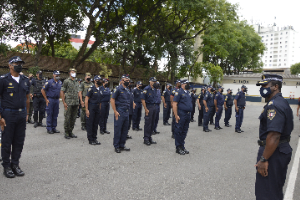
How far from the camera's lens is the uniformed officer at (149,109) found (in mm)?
7008

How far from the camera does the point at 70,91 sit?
23.5 ft

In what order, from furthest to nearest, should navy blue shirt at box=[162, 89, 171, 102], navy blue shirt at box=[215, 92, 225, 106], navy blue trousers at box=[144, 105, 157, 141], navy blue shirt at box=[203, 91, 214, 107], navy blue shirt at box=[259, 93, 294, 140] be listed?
navy blue shirt at box=[162, 89, 171, 102] → navy blue shirt at box=[215, 92, 225, 106] → navy blue shirt at box=[203, 91, 214, 107] → navy blue trousers at box=[144, 105, 157, 141] → navy blue shirt at box=[259, 93, 294, 140]

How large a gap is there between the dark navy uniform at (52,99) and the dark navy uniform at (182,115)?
3.93 metres

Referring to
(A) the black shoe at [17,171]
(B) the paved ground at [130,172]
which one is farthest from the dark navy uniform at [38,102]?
(A) the black shoe at [17,171]

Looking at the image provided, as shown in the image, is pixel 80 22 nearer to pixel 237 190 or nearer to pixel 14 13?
pixel 14 13

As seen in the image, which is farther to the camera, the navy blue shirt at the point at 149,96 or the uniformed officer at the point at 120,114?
the navy blue shirt at the point at 149,96

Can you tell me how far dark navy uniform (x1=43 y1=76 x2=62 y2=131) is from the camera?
753cm

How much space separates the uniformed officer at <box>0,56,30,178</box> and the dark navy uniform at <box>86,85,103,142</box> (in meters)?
2.43

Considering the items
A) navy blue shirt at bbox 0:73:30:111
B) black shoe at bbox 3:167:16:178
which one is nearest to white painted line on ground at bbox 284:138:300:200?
black shoe at bbox 3:167:16:178

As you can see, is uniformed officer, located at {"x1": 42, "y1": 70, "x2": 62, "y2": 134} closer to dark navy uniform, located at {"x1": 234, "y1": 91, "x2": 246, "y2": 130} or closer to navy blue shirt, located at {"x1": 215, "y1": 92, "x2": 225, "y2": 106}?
navy blue shirt, located at {"x1": 215, "y1": 92, "x2": 225, "y2": 106}

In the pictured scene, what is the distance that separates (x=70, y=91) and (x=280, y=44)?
126 meters

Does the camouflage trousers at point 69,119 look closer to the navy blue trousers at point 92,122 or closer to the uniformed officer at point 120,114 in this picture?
the navy blue trousers at point 92,122

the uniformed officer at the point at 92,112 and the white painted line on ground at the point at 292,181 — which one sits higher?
the uniformed officer at the point at 92,112

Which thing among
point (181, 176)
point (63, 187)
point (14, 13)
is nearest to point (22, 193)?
point (63, 187)
